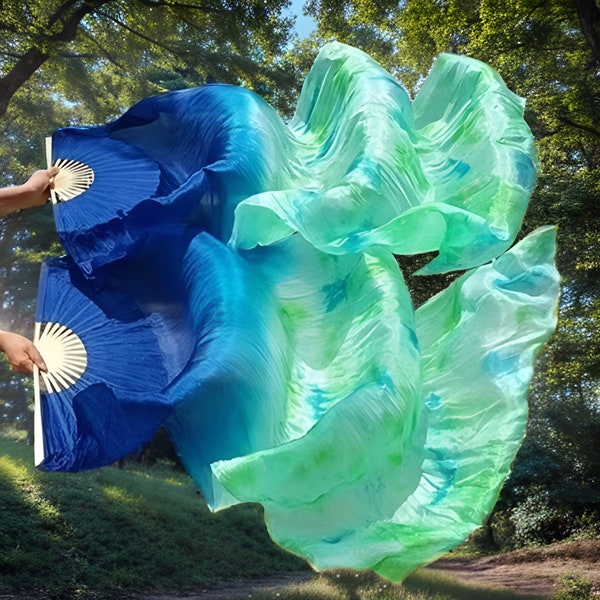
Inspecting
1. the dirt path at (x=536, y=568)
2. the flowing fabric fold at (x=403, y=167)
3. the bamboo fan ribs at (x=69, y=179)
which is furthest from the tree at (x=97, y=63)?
the dirt path at (x=536, y=568)

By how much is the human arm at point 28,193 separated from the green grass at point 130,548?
535cm

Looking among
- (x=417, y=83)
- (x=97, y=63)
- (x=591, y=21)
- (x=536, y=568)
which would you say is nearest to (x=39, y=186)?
(x=591, y=21)

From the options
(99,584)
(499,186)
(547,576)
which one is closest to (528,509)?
(547,576)

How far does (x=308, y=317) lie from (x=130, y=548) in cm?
692

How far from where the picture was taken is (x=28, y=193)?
6.74 feet

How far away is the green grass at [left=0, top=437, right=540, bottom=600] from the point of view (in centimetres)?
690

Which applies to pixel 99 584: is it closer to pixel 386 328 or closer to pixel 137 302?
pixel 137 302

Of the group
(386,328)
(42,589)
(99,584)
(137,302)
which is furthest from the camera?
(99,584)

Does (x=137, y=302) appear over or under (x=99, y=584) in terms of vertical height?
over

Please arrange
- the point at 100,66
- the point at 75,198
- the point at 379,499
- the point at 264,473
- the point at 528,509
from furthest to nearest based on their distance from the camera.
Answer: the point at 528,509 < the point at 100,66 < the point at 75,198 < the point at 379,499 < the point at 264,473

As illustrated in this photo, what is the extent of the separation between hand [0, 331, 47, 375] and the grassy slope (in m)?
5.63

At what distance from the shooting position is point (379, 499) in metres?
1.33

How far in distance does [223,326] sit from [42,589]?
5963mm

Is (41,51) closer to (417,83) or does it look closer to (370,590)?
(417,83)
